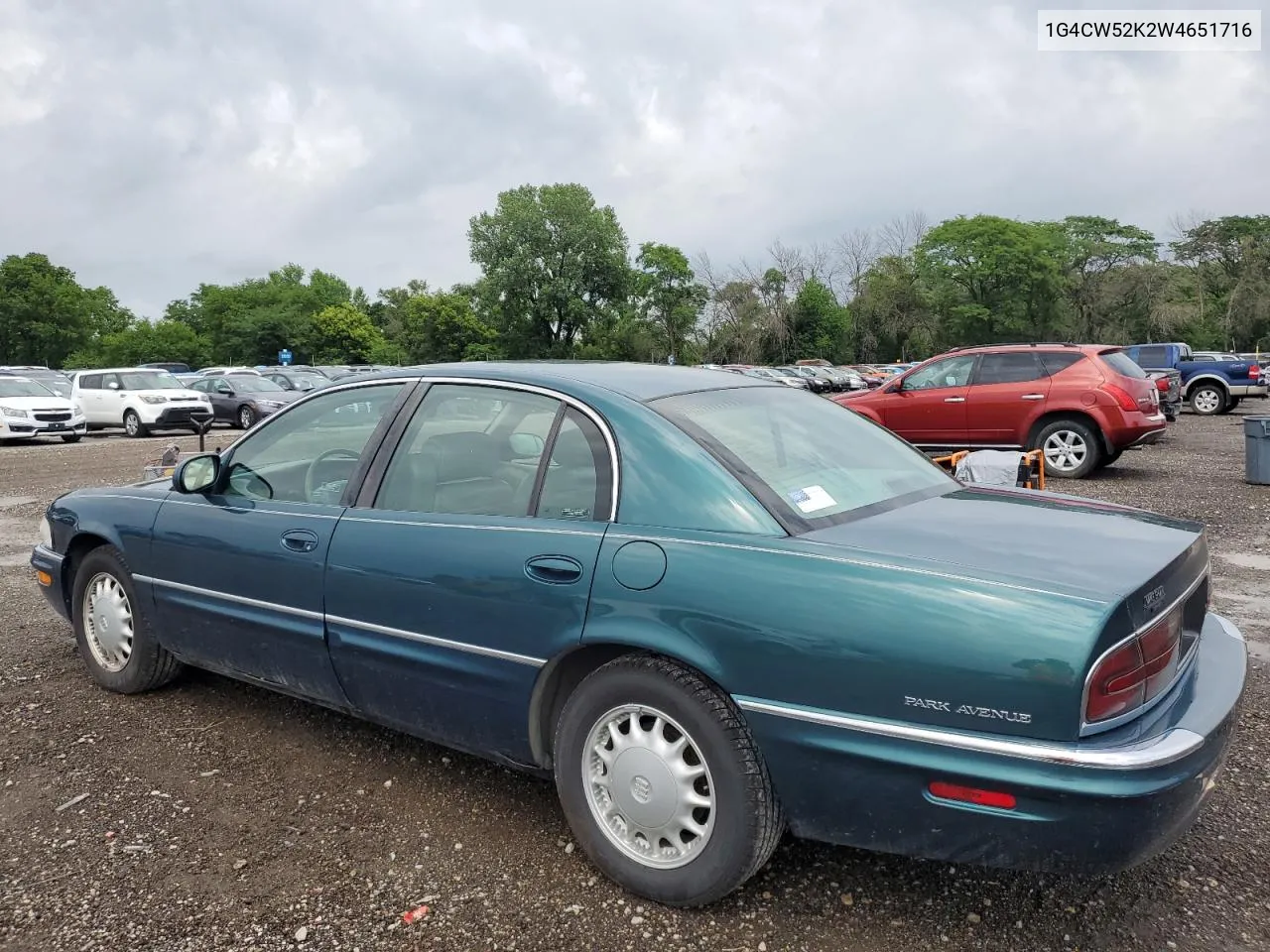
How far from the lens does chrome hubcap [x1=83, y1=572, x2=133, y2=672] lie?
4.21 meters

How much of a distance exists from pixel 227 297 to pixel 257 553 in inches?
4295

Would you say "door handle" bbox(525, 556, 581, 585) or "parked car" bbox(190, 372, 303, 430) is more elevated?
"parked car" bbox(190, 372, 303, 430)

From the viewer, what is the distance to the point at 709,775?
8.07 ft

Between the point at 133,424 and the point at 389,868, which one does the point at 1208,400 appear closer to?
the point at 389,868

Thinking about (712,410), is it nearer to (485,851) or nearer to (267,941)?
(485,851)

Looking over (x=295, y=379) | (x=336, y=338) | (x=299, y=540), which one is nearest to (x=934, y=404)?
(x=299, y=540)

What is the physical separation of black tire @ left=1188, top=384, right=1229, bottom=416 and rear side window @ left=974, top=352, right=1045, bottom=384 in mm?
15312

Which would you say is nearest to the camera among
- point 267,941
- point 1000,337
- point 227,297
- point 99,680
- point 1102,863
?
point 1102,863

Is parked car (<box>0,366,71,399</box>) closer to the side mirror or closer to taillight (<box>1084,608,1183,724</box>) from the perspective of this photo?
the side mirror

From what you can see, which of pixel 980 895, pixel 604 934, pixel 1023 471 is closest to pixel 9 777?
pixel 604 934

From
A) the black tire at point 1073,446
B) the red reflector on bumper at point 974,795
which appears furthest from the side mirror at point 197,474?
the black tire at point 1073,446

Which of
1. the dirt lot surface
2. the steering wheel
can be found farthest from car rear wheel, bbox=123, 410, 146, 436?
the steering wheel

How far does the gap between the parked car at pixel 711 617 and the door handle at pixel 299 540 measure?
11 millimetres

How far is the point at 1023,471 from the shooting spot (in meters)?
6.39
